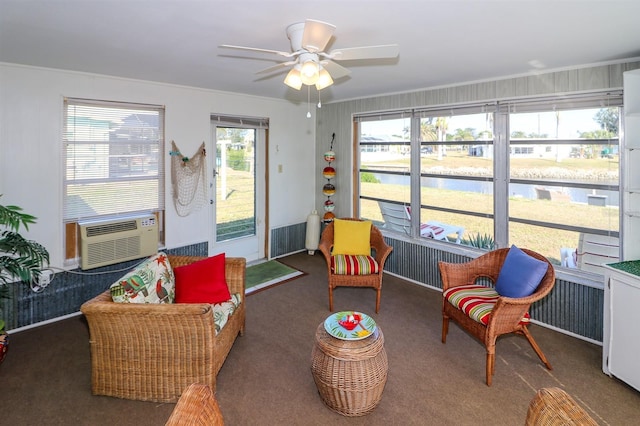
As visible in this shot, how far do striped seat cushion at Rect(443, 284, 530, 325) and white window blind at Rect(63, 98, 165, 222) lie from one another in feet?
11.0

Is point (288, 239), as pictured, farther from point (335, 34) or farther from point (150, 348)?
point (335, 34)

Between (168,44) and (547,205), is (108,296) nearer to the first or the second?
(168,44)

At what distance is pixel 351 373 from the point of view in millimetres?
2156

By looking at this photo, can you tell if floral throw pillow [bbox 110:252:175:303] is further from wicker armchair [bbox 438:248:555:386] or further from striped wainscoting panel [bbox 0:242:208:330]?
wicker armchair [bbox 438:248:555:386]

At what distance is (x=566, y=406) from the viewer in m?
1.16

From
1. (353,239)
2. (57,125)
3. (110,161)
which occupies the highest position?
(57,125)

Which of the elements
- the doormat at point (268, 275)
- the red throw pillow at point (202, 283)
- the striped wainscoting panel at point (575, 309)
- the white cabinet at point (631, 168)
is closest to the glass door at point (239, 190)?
the doormat at point (268, 275)

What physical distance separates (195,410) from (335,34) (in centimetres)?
228

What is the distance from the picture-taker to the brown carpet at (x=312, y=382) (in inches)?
87.4

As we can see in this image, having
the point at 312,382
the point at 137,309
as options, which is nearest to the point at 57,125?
the point at 137,309

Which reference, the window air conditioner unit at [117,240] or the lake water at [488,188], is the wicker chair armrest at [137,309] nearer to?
the window air conditioner unit at [117,240]

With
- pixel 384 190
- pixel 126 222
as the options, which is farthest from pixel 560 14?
pixel 126 222

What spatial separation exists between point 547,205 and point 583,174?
41 centimetres

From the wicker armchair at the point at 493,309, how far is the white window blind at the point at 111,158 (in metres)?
3.35
